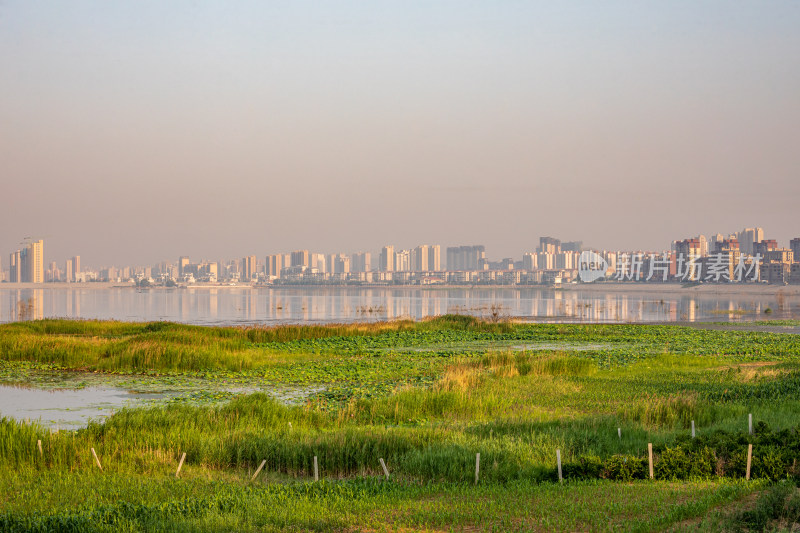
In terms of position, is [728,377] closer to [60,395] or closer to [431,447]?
[431,447]

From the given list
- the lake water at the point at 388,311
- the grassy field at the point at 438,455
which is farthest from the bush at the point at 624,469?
the lake water at the point at 388,311

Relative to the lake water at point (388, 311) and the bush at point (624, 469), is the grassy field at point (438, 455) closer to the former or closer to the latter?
the bush at point (624, 469)

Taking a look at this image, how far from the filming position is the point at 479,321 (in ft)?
195

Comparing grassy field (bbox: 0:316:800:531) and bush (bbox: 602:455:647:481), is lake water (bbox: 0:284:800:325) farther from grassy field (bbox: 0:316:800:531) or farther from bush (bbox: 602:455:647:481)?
bush (bbox: 602:455:647:481)

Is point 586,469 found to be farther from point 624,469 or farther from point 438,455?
point 438,455

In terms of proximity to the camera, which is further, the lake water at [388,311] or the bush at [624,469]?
the lake water at [388,311]

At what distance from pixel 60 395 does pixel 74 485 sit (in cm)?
1465

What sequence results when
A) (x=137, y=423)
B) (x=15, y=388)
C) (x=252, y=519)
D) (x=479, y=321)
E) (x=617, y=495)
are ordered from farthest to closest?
(x=479, y=321) < (x=15, y=388) < (x=137, y=423) < (x=617, y=495) < (x=252, y=519)

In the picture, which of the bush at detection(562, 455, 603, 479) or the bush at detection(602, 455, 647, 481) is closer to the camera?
the bush at detection(602, 455, 647, 481)

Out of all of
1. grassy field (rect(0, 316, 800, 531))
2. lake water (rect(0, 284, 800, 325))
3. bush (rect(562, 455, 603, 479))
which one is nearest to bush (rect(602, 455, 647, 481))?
grassy field (rect(0, 316, 800, 531))

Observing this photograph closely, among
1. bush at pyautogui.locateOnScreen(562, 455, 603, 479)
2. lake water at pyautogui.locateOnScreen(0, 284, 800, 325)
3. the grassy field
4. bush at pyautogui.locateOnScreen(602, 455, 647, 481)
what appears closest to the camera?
the grassy field

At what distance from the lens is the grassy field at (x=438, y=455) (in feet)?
36.7

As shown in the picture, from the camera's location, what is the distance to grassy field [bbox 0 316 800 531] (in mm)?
11188

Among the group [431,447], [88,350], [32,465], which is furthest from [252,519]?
[88,350]
